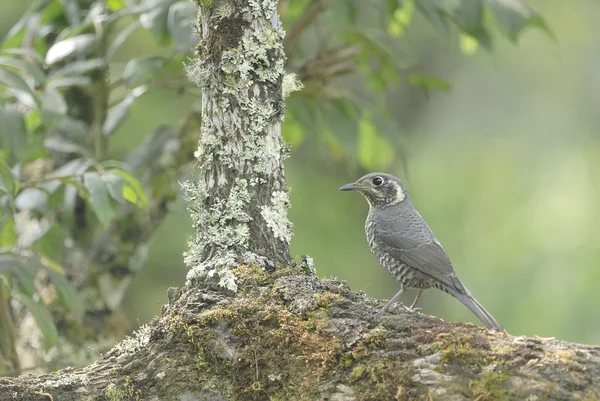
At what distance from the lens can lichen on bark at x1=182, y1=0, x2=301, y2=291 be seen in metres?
3.04

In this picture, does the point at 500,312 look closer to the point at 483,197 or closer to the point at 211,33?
the point at 483,197

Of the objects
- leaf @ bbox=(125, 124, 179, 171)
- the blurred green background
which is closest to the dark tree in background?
leaf @ bbox=(125, 124, 179, 171)

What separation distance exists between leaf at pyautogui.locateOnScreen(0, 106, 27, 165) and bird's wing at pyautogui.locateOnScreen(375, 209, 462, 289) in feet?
6.55

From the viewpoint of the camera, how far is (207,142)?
3.05 m

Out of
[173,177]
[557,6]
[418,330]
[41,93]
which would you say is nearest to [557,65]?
[557,6]

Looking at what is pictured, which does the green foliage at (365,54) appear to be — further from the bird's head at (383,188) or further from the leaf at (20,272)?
the leaf at (20,272)

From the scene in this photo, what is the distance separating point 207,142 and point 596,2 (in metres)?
10.9

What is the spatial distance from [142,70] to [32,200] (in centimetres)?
97

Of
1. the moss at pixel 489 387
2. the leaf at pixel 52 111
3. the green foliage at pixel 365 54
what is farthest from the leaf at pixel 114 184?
the moss at pixel 489 387

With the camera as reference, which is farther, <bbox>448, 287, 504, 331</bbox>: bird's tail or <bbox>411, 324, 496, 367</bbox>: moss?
<bbox>448, 287, 504, 331</bbox>: bird's tail

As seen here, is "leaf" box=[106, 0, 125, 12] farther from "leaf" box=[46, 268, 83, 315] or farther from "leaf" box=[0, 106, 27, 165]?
"leaf" box=[46, 268, 83, 315]

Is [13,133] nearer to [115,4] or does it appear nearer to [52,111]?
[52,111]

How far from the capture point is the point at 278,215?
3137 mm

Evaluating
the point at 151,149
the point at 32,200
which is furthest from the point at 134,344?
the point at 151,149
